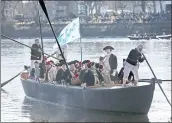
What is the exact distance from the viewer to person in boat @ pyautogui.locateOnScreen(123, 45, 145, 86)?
14.4 metres

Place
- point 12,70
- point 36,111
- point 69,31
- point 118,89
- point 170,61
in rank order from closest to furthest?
point 118,89, point 36,111, point 69,31, point 12,70, point 170,61

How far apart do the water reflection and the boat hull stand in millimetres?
134

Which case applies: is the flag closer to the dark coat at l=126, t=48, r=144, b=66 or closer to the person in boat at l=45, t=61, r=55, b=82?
the person in boat at l=45, t=61, r=55, b=82

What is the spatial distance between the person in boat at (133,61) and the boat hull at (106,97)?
38 cm

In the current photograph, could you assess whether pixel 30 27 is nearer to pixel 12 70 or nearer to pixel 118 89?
pixel 12 70

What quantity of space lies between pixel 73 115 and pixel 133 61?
2.42 metres

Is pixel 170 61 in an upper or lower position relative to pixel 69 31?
lower

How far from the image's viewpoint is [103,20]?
270ft

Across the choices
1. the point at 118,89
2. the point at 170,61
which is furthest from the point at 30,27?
the point at 118,89

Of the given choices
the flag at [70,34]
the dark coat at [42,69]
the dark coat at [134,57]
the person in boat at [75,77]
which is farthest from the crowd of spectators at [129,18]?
the dark coat at [134,57]

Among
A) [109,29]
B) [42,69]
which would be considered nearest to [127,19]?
[109,29]

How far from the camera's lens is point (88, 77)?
15.2m

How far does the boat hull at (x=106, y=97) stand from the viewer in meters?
14.6

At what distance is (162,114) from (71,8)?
280 ft
